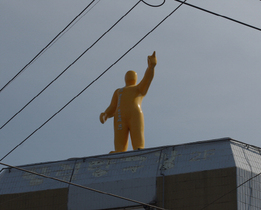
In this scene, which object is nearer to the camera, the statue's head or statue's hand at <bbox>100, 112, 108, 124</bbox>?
the statue's head

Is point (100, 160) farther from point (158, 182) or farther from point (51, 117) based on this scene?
point (51, 117)

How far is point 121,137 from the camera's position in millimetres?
16781

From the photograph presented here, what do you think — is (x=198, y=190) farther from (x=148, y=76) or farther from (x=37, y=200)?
(x=37, y=200)

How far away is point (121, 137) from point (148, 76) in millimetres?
1935

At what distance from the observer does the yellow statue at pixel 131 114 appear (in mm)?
16447

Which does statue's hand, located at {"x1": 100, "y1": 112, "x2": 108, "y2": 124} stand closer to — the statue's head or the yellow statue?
the yellow statue

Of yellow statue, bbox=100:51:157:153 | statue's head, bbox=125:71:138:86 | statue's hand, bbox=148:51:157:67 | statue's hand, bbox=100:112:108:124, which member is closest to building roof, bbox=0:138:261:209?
yellow statue, bbox=100:51:157:153

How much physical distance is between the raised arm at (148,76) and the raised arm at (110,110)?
1085mm

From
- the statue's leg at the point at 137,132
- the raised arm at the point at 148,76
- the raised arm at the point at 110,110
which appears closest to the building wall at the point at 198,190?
the statue's leg at the point at 137,132

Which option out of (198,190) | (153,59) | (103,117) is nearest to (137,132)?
(103,117)

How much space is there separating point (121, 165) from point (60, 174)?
5.99ft

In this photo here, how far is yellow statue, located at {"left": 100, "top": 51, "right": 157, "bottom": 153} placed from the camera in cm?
1645

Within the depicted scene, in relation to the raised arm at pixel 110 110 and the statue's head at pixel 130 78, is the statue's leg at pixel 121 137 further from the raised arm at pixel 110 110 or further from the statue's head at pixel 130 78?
the statue's head at pixel 130 78

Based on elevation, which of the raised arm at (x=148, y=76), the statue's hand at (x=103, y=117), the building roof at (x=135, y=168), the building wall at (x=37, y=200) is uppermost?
the raised arm at (x=148, y=76)
